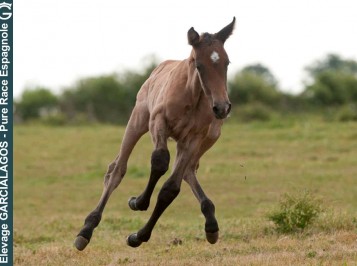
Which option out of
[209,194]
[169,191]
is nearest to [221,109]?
[169,191]

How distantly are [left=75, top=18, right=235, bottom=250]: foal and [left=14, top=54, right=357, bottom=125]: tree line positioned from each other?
82.8 feet

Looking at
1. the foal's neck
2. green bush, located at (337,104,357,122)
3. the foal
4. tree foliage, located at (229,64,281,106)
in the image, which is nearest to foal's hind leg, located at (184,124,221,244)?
the foal

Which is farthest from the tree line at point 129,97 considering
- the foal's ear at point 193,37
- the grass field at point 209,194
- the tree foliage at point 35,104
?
the foal's ear at point 193,37

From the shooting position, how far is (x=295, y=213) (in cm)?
1098

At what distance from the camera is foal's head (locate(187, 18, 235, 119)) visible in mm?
8016

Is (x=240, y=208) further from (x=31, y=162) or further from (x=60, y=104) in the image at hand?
(x=60, y=104)

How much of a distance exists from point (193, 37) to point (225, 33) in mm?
369

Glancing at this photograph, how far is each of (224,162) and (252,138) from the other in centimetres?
382

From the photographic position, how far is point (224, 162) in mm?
21766

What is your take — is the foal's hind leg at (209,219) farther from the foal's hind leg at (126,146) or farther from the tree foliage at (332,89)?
the tree foliage at (332,89)

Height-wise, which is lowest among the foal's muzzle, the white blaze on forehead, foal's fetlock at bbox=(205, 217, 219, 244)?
foal's fetlock at bbox=(205, 217, 219, 244)

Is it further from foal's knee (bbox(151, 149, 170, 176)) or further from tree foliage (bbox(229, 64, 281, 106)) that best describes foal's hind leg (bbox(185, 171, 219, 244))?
tree foliage (bbox(229, 64, 281, 106))

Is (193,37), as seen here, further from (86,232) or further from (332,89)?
(332,89)

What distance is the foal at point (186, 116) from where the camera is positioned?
827cm
